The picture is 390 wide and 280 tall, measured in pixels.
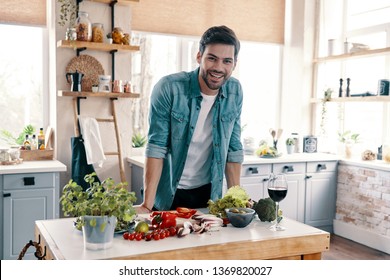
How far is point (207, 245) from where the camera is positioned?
1.63 meters

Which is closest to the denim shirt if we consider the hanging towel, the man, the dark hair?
the man

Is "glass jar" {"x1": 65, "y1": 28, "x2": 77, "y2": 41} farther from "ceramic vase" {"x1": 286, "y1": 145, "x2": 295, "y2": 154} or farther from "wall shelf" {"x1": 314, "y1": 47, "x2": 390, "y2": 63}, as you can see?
"wall shelf" {"x1": 314, "y1": 47, "x2": 390, "y2": 63}

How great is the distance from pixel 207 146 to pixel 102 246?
3.28 ft

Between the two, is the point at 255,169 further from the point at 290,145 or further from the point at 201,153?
the point at 201,153

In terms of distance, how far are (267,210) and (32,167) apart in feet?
7.40

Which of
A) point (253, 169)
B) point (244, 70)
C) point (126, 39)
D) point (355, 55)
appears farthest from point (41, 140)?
point (355, 55)

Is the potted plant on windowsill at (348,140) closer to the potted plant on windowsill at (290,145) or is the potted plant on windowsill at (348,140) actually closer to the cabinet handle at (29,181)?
the potted plant on windowsill at (290,145)

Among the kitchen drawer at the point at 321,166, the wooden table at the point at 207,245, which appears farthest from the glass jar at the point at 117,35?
the wooden table at the point at 207,245

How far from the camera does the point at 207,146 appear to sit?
2.44m

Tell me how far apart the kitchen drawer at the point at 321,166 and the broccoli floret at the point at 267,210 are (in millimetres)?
2967

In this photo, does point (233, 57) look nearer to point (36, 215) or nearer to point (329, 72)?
point (36, 215)

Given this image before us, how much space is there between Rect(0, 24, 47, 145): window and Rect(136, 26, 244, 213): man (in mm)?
2415
